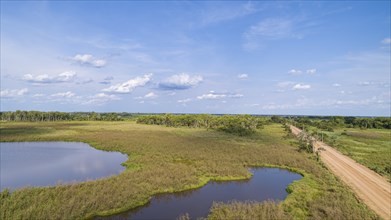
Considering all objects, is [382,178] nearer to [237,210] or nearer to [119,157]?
[237,210]

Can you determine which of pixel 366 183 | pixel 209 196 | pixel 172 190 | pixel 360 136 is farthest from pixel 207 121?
pixel 209 196

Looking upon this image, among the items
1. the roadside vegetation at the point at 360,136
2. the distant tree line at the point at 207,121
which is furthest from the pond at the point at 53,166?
the distant tree line at the point at 207,121

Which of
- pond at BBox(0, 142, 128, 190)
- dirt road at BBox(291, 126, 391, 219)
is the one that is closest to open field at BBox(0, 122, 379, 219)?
dirt road at BBox(291, 126, 391, 219)

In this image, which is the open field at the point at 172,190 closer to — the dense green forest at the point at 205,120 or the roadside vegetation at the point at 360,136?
the roadside vegetation at the point at 360,136

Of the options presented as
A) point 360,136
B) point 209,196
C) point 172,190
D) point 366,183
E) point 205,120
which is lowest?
point 209,196

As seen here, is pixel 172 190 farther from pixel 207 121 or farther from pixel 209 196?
pixel 207 121

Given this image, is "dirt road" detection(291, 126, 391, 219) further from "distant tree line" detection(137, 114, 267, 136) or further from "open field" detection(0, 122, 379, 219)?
"distant tree line" detection(137, 114, 267, 136)
